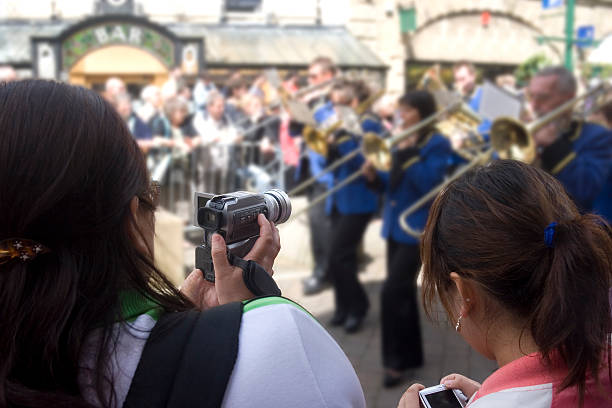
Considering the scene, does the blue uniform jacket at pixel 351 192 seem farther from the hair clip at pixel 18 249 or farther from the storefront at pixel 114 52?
the storefront at pixel 114 52

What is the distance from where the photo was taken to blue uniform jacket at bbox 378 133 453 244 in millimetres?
3990

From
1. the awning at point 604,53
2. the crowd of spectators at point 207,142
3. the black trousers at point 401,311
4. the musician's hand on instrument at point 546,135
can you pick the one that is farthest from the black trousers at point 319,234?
the awning at point 604,53

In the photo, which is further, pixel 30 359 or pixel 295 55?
pixel 295 55

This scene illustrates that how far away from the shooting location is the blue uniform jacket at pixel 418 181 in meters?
3.99

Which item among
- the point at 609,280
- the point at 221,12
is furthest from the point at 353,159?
the point at 221,12

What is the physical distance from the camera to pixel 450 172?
5633mm

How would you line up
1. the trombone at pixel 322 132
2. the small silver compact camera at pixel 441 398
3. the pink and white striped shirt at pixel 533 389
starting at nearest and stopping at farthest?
the pink and white striped shirt at pixel 533 389 < the small silver compact camera at pixel 441 398 < the trombone at pixel 322 132

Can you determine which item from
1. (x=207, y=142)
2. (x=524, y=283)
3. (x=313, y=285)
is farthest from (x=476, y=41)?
(x=524, y=283)

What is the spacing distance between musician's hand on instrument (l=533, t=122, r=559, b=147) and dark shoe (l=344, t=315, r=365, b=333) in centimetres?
191

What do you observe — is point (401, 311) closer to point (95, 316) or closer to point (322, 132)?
point (322, 132)

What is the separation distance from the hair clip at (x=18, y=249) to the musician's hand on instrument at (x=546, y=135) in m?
2.97

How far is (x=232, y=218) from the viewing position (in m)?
1.20

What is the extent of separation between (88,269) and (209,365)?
0.82 ft

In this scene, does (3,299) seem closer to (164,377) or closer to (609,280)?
(164,377)
